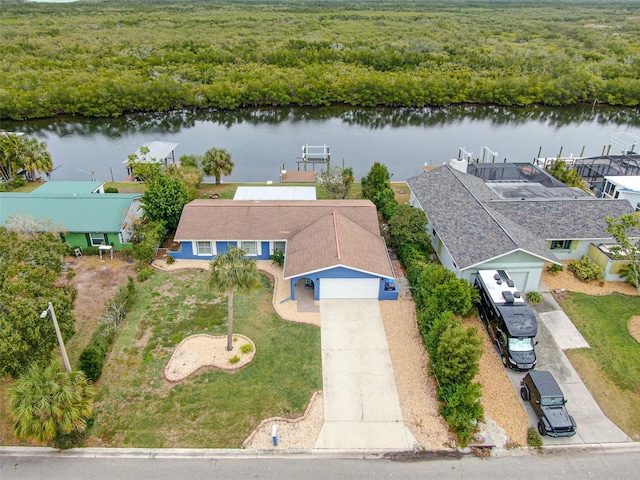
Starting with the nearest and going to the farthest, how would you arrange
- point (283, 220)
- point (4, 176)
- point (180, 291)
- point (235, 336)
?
point (235, 336) < point (180, 291) < point (283, 220) < point (4, 176)

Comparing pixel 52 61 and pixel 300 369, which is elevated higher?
pixel 52 61

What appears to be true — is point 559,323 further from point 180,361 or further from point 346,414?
point 180,361

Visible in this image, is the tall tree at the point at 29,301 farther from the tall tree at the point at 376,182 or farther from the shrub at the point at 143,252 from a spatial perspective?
the tall tree at the point at 376,182

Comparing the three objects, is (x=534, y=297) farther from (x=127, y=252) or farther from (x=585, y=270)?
(x=127, y=252)

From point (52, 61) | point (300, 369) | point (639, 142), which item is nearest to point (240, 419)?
point (300, 369)

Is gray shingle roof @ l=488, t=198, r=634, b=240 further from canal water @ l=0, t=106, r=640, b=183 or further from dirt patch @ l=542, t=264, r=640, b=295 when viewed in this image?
canal water @ l=0, t=106, r=640, b=183

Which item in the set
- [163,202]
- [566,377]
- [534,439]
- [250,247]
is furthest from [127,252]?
[566,377]

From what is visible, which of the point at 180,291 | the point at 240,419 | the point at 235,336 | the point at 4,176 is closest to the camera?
the point at 240,419

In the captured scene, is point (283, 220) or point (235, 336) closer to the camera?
point (235, 336)
